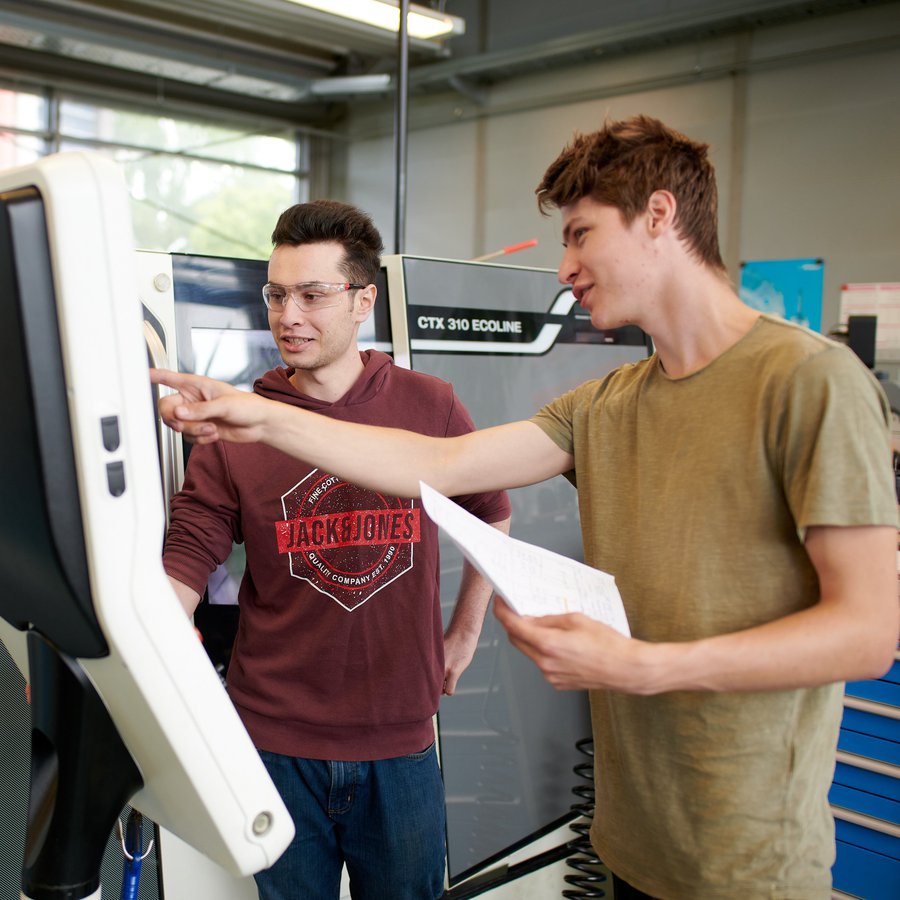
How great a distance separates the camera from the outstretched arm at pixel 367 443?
1.07 meters

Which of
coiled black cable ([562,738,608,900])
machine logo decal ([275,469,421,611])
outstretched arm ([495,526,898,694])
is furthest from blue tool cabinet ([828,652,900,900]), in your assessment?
outstretched arm ([495,526,898,694])

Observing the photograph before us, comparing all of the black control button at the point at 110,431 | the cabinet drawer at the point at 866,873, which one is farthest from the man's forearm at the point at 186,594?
the cabinet drawer at the point at 866,873

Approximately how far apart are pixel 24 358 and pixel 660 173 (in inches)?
29.6

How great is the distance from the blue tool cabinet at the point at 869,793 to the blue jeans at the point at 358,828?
120cm

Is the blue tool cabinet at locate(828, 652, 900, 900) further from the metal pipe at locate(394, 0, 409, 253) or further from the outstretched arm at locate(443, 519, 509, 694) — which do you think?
the metal pipe at locate(394, 0, 409, 253)

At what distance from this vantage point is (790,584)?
98cm

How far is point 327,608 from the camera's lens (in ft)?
4.77

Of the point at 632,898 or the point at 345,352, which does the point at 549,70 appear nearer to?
the point at 345,352

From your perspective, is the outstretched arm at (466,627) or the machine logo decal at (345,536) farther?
the outstretched arm at (466,627)

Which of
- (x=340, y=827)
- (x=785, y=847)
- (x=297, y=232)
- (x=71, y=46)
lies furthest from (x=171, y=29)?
(x=785, y=847)

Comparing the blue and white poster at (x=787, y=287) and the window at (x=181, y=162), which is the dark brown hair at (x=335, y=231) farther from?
the window at (x=181, y=162)

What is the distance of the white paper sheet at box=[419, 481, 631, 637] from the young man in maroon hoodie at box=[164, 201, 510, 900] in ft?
1.73

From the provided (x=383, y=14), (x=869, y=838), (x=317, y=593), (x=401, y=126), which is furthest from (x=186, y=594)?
(x=383, y=14)

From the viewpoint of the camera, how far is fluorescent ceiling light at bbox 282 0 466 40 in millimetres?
4007
